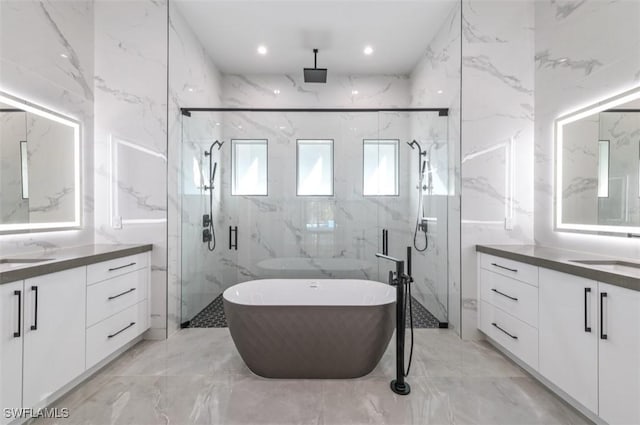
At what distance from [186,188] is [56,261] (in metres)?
1.36

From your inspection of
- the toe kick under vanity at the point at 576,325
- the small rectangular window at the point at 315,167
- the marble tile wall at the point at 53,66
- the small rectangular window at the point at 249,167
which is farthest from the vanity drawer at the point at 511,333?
the marble tile wall at the point at 53,66

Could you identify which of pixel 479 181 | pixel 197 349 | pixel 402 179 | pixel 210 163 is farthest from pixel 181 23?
pixel 479 181

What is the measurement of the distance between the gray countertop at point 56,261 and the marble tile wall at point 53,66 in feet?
0.43

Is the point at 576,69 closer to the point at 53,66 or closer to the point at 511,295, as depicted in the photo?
the point at 511,295

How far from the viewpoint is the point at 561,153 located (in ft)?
7.75

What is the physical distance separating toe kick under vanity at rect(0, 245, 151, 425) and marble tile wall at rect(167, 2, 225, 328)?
41 cm

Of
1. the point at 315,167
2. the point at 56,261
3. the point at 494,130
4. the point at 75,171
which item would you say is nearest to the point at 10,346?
the point at 56,261

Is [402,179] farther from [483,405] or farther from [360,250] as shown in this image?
[483,405]

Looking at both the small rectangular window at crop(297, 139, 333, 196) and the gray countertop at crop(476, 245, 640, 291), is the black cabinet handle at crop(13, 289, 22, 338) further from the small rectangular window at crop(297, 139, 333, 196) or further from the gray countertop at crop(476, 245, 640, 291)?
the gray countertop at crop(476, 245, 640, 291)

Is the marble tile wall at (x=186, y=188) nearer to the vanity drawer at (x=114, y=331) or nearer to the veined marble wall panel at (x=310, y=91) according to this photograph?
the vanity drawer at (x=114, y=331)

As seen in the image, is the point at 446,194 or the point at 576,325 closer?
the point at 576,325

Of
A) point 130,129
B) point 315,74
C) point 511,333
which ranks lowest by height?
point 511,333

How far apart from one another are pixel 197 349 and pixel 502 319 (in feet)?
8.33

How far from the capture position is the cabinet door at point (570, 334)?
1.50 m
